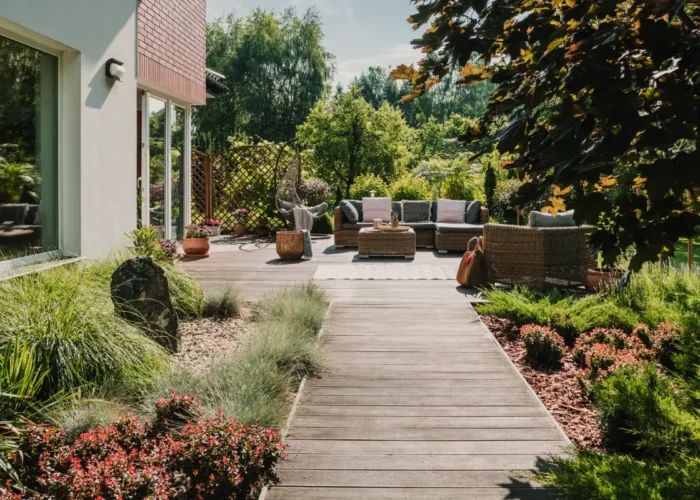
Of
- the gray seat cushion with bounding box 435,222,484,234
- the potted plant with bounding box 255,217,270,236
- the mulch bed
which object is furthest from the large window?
the potted plant with bounding box 255,217,270,236

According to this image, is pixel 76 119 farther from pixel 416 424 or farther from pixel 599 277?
pixel 599 277

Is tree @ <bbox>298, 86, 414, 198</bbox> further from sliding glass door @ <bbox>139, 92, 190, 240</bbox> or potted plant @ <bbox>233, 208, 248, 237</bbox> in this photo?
sliding glass door @ <bbox>139, 92, 190, 240</bbox>

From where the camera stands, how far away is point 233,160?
14.5 meters

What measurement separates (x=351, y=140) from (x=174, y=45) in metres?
7.58

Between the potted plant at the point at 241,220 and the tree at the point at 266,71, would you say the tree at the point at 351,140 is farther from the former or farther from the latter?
the tree at the point at 266,71

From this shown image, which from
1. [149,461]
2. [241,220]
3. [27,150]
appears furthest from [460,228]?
[149,461]

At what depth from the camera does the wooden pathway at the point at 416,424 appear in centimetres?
259

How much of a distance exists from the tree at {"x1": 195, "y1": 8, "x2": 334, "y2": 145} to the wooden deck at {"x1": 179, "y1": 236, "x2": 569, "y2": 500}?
65.4 ft

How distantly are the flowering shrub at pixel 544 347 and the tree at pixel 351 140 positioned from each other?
482 inches

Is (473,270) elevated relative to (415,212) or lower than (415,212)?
lower

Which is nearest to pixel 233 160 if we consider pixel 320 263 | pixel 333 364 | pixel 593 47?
pixel 320 263

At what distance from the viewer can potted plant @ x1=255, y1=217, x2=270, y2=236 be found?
13.9 metres

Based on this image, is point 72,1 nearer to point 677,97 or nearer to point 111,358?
point 111,358

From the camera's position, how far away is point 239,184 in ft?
47.1
